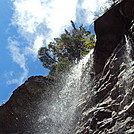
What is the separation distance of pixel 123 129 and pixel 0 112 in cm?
1221

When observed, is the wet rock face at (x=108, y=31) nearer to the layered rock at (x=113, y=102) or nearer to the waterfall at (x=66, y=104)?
the layered rock at (x=113, y=102)

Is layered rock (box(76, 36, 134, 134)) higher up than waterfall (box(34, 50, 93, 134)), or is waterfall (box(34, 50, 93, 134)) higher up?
waterfall (box(34, 50, 93, 134))

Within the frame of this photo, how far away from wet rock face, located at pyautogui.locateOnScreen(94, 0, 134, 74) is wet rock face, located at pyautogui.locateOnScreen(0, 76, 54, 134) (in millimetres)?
5760

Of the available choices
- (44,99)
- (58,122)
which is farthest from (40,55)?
(58,122)

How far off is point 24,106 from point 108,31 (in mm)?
9260

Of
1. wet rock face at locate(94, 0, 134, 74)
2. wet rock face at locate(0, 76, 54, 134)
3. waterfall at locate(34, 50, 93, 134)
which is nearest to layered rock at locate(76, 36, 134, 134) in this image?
wet rock face at locate(94, 0, 134, 74)

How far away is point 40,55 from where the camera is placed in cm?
2606

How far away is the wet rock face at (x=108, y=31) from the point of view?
10.4 meters

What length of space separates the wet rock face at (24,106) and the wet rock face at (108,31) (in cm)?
576

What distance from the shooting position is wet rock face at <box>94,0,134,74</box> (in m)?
10.4

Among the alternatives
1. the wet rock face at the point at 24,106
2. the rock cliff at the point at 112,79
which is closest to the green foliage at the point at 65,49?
the wet rock face at the point at 24,106

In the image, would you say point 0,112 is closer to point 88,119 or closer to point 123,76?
point 88,119

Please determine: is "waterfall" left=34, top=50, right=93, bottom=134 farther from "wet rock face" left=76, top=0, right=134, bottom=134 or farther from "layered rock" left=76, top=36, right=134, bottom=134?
"layered rock" left=76, top=36, right=134, bottom=134

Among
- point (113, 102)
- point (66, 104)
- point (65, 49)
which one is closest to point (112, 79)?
point (113, 102)
